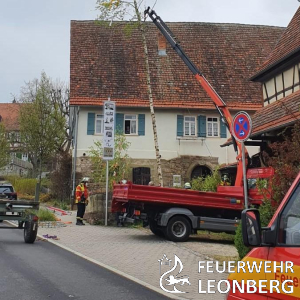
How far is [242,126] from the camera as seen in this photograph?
356 inches

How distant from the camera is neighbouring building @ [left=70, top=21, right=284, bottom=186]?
93.6 ft

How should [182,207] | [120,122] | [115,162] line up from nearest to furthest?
[182,207], [115,162], [120,122]

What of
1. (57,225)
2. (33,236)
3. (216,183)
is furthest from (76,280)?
(216,183)

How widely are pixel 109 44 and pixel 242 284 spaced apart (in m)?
29.4

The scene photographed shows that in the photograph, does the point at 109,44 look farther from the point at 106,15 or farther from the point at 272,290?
the point at 272,290

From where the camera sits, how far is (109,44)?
31.8 metres

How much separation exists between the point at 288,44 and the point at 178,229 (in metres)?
9.25

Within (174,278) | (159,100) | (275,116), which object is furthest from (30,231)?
(159,100)

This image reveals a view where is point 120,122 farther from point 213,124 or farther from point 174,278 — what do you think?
point 174,278

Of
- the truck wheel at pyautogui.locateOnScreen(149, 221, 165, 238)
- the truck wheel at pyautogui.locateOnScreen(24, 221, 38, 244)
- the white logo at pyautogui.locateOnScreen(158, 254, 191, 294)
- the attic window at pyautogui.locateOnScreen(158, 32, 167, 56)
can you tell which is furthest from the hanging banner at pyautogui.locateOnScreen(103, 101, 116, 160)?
the attic window at pyautogui.locateOnScreen(158, 32, 167, 56)

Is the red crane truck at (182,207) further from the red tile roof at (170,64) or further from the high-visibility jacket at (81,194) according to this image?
the red tile roof at (170,64)

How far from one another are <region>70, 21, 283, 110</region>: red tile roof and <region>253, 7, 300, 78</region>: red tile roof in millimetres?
8938

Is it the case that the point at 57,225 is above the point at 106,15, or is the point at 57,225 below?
below

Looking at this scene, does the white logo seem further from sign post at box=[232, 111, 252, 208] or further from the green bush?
the green bush
